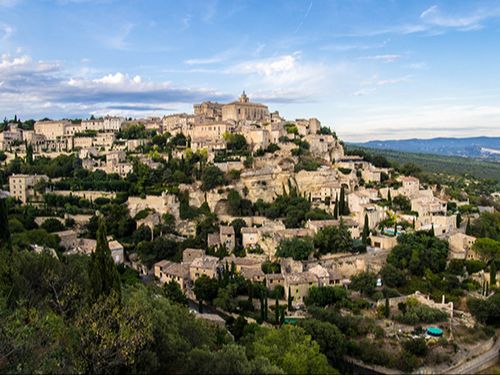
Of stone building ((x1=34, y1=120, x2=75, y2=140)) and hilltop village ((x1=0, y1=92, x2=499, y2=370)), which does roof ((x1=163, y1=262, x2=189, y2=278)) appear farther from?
stone building ((x1=34, y1=120, x2=75, y2=140))

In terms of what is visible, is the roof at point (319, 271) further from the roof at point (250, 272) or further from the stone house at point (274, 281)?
the roof at point (250, 272)

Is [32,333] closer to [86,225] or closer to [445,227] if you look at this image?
[86,225]

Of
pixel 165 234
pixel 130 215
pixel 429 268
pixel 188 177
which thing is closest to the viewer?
pixel 429 268

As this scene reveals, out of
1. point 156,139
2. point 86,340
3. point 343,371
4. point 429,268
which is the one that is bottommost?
point 343,371

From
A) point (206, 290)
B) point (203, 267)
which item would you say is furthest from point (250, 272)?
point (206, 290)

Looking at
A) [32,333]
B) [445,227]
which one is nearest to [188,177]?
[445,227]

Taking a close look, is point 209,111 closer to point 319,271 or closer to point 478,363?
point 319,271
